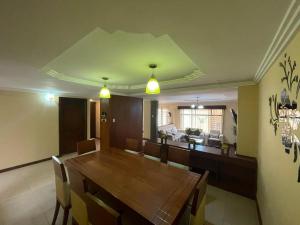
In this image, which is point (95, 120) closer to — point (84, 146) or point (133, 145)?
point (84, 146)

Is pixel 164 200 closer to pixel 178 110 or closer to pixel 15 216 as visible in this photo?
pixel 15 216

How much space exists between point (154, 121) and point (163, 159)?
4023mm

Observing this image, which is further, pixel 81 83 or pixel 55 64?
pixel 81 83

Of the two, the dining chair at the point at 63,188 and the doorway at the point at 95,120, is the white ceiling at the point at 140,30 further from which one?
the doorway at the point at 95,120

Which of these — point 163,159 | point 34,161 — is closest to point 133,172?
point 163,159

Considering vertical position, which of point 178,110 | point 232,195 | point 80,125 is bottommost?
point 232,195

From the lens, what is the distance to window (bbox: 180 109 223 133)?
7758mm

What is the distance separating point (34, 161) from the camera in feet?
13.3

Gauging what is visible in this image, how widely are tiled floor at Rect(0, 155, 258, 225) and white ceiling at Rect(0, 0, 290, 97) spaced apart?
7.12 feet

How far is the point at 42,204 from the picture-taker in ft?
7.77

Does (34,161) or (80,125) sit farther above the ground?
(80,125)

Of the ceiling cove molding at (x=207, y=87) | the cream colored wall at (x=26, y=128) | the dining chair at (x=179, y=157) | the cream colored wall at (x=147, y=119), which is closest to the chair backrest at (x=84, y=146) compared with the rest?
the dining chair at (x=179, y=157)

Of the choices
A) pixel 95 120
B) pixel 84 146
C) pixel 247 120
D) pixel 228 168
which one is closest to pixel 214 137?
pixel 228 168

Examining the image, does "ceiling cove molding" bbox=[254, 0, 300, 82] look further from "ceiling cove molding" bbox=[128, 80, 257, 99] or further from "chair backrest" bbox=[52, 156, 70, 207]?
"chair backrest" bbox=[52, 156, 70, 207]
